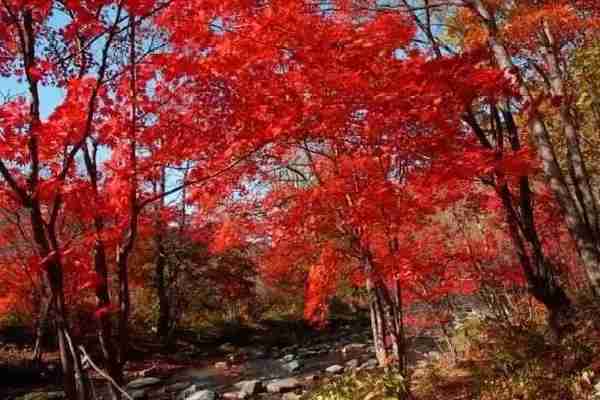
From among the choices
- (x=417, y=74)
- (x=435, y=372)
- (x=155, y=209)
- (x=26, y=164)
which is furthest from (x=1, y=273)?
(x=417, y=74)

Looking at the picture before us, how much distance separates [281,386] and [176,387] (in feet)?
11.8

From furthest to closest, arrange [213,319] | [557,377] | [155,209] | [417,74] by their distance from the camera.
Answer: [213,319]
[155,209]
[417,74]
[557,377]

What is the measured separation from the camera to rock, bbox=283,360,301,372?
18.2m

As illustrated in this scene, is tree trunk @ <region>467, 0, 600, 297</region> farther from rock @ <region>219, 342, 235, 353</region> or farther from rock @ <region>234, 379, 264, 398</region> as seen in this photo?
rock @ <region>219, 342, 235, 353</region>

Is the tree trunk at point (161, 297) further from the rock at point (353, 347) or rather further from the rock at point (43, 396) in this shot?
the rock at point (43, 396)

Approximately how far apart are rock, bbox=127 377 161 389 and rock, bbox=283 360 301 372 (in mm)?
4495

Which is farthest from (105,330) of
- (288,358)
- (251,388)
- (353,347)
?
(353,347)

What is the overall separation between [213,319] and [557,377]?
72.2ft

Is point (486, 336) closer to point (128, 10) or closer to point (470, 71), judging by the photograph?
point (470, 71)

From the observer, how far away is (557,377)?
778 centimetres

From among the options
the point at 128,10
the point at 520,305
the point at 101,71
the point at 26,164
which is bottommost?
the point at 520,305

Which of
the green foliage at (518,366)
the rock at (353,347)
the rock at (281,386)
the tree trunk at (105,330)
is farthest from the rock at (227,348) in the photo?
the tree trunk at (105,330)

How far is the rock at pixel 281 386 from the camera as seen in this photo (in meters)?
14.5

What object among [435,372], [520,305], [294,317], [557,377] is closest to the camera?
[557,377]
